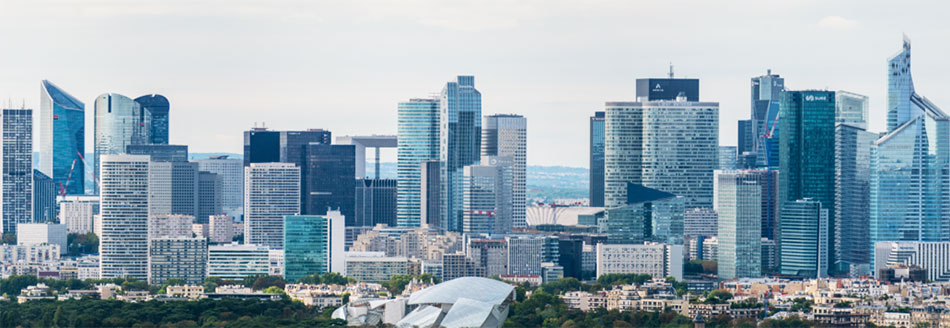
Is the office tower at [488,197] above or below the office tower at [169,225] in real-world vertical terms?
above

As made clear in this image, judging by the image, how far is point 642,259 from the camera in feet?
352

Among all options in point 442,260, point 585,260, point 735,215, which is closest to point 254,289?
point 442,260

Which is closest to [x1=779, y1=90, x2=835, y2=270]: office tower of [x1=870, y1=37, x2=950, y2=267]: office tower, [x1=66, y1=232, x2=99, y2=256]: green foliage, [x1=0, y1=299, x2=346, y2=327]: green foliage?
[x1=870, y1=37, x2=950, y2=267]: office tower

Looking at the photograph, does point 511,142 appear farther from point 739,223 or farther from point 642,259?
point 642,259

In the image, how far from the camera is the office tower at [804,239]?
4353 inches

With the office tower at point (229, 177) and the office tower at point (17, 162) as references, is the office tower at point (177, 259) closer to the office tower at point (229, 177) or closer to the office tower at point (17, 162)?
the office tower at point (17, 162)

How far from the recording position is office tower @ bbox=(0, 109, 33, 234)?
140000 mm

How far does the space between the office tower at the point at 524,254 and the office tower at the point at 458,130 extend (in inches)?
784

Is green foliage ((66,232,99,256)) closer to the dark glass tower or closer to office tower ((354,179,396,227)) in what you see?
office tower ((354,179,396,227))

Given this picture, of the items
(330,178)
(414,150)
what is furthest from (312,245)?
(330,178)

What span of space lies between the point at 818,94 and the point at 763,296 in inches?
1445

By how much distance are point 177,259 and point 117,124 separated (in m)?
58.7

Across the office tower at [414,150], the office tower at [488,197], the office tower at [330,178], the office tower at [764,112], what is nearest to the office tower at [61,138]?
the office tower at [330,178]

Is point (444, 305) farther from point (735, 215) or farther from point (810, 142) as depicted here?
point (810, 142)
